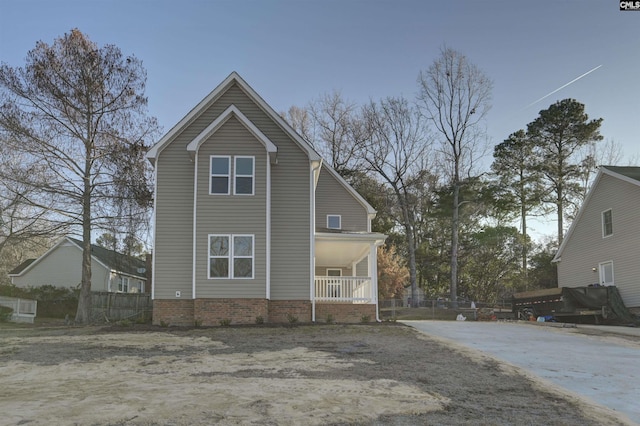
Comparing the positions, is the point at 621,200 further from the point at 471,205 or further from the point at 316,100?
the point at 316,100

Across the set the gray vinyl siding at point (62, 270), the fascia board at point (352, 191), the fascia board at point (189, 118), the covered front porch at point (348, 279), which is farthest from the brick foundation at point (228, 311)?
the gray vinyl siding at point (62, 270)

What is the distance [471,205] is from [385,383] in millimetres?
33867

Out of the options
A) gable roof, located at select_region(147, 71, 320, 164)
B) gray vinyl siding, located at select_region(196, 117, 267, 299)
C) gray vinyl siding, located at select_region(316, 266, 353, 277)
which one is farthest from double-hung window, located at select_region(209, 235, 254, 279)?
gray vinyl siding, located at select_region(316, 266, 353, 277)

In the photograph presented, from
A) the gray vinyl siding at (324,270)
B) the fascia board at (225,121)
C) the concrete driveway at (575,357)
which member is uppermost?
the fascia board at (225,121)

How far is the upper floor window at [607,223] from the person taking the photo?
2328 centimetres

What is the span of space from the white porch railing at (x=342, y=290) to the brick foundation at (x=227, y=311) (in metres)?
0.83

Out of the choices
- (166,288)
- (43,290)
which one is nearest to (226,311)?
(166,288)

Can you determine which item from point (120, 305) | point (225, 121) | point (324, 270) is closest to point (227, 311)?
point (225, 121)

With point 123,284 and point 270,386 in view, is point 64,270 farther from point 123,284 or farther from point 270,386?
point 270,386

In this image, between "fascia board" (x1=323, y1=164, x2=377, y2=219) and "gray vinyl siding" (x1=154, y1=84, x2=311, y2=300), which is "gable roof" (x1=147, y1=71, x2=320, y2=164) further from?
"fascia board" (x1=323, y1=164, x2=377, y2=219)

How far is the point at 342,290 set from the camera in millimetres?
18781

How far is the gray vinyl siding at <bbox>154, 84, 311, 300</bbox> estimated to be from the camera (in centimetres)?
1711

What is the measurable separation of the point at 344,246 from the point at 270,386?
12.6 m

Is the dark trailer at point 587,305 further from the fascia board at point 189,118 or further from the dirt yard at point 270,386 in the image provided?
the fascia board at point 189,118
